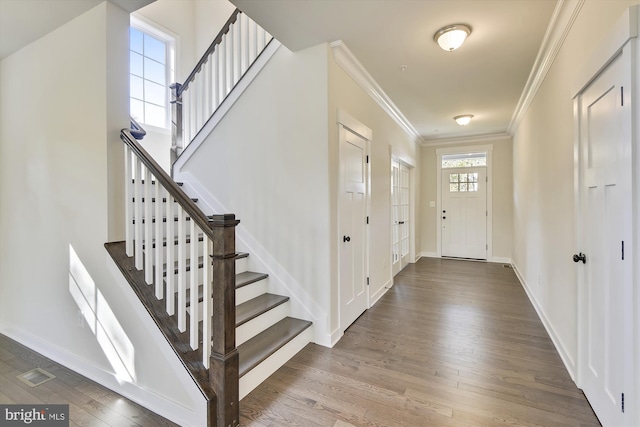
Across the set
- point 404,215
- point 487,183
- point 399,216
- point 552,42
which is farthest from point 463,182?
point 552,42

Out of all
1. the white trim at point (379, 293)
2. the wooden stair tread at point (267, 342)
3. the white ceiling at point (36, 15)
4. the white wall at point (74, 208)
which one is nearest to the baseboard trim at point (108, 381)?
the white wall at point (74, 208)

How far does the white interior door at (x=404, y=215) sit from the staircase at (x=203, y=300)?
3.19 m

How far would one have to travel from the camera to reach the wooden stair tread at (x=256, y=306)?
2299 mm

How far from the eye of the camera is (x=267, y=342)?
2283 mm

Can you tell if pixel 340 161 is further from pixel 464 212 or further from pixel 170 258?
pixel 464 212

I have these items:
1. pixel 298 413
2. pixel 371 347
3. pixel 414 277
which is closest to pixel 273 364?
pixel 298 413

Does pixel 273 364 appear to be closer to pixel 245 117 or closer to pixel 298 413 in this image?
pixel 298 413

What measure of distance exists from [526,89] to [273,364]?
4.02 m

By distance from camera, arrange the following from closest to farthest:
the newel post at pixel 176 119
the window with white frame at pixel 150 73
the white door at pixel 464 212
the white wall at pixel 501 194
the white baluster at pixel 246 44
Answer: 1. the white baluster at pixel 246 44
2. the newel post at pixel 176 119
3. the window with white frame at pixel 150 73
4. the white wall at pixel 501 194
5. the white door at pixel 464 212

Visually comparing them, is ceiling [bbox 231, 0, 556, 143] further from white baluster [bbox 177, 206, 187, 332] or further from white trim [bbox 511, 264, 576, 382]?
white trim [bbox 511, 264, 576, 382]

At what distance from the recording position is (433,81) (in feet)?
11.2

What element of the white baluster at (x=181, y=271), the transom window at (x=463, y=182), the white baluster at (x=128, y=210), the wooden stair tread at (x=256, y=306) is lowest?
the wooden stair tread at (x=256, y=306)

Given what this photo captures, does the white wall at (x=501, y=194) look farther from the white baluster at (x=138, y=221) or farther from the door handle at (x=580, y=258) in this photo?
the white baluster at (x=138, y=221)

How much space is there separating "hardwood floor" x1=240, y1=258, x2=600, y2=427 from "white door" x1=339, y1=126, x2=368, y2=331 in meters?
0.24
